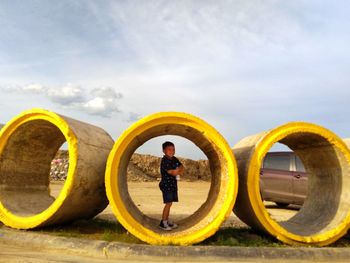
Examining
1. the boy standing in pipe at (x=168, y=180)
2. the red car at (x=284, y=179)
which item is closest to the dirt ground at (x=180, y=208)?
the red car at (x=284, y=179)

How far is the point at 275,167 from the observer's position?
39.0 feet

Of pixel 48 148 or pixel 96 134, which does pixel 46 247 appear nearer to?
pixel 96 134

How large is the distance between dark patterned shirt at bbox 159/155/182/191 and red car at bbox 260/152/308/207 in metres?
5.96

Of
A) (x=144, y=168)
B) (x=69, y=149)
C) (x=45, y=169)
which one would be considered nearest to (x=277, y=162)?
(x=45, y=169)

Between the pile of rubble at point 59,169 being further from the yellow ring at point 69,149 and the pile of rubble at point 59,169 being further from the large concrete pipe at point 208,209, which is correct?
the large concrete pipe at point 208,209

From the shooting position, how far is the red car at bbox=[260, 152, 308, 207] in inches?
445

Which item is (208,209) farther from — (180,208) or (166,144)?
(180,208)

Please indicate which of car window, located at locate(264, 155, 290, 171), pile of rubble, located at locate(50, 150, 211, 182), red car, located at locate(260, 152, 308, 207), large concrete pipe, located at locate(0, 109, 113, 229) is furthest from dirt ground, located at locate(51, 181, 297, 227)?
pile of rubble, located at locate(50, 150, 211, 182)

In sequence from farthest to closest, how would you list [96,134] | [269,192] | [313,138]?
[269,192] < [96,134] < [313,138]

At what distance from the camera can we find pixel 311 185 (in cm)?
736

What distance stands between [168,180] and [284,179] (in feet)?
20.3

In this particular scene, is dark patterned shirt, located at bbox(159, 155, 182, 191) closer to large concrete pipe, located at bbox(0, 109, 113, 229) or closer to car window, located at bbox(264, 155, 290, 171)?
large concrete pipe, located at bbox(0, 109, 113, 229)

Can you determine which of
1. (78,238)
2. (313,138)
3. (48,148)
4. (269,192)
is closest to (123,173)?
(78,238)

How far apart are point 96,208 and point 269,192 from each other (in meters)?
6.53
